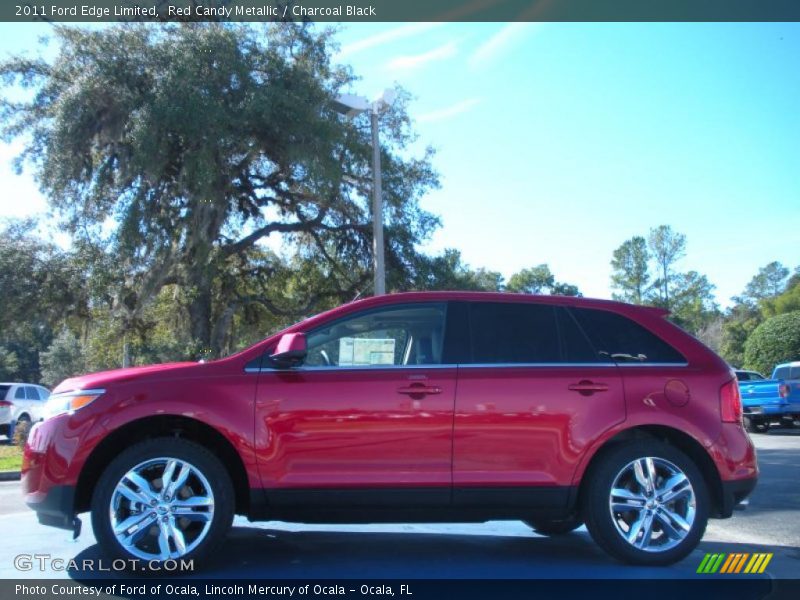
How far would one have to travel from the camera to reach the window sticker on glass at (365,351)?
516 centimetres

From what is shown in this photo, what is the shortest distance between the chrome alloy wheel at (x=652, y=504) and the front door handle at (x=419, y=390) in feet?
4.49

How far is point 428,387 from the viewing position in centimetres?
498

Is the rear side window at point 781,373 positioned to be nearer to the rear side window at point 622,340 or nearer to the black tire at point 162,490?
the rear side window at point 622,340

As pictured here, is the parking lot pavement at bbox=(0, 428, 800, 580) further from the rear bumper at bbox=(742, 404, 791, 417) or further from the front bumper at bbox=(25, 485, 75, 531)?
the rear bumper at bbox=(742, 404, 791, 417)

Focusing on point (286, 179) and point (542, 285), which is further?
point (542, 285)

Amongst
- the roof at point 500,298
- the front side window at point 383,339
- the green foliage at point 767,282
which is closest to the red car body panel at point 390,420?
the front side window at point 383,339

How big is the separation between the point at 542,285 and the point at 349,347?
145ft

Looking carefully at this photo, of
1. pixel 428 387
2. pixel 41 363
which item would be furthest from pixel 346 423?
pixel 41 363

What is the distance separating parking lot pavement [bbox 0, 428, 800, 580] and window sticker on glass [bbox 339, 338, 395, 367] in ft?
4.40

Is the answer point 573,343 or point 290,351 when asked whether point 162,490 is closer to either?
point 290,351

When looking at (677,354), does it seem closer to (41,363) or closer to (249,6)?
(249,6)

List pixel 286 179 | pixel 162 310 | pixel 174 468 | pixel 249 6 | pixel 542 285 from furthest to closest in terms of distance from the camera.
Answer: pixel 542 285
pixel 162 310
pixel 286 179
pixel 249 6
pixel 174 468

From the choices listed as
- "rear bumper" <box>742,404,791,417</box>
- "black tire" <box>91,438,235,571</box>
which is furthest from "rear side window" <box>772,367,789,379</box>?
"black tire" <box>91,438,235,571</box>

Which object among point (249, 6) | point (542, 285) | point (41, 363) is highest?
point (249, 6)
